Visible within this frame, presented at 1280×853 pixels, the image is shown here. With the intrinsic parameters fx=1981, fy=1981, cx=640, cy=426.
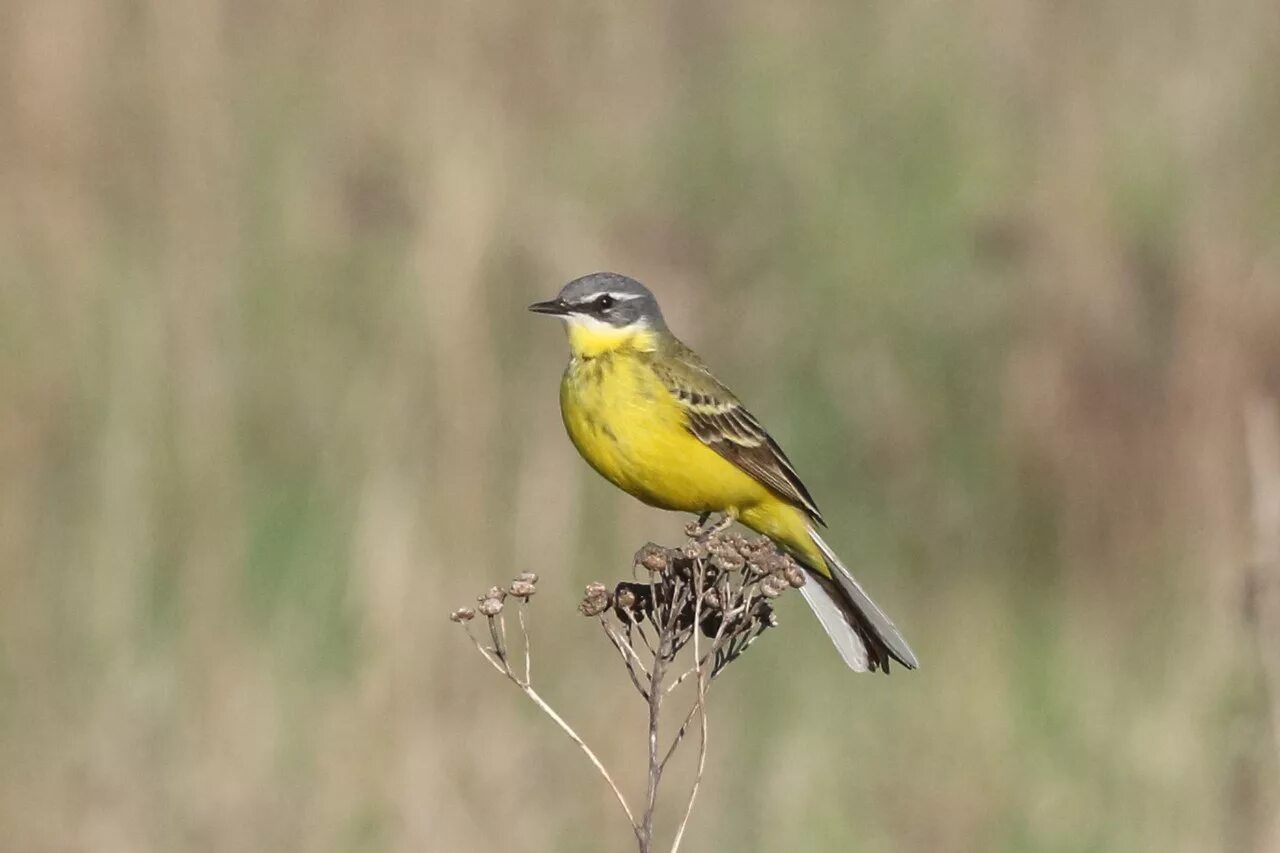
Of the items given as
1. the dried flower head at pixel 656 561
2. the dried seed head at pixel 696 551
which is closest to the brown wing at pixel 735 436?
the dried flower head at pixel 656 561

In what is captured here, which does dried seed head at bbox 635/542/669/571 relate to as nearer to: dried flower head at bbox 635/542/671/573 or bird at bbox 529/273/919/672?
dried flower head at bbox 635/542/671/573

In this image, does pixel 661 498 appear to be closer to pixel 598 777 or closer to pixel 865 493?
pixel 598 777

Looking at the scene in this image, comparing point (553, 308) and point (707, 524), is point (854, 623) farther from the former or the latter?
point (553, 308)

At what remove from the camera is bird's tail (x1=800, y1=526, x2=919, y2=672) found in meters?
5.25

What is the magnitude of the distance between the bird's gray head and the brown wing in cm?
27

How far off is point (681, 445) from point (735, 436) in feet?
0.72

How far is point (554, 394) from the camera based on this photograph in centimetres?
791

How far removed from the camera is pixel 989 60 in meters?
9.59

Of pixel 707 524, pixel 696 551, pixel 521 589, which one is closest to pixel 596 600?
pixel 521 589

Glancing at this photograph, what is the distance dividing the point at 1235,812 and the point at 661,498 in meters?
1.76

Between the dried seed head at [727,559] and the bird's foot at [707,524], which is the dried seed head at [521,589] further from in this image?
the bird's foot at [707,524]

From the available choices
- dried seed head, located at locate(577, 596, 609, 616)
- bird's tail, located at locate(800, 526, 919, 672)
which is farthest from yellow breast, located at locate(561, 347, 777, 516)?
dried seed head, located at locate(577, 596, 609, 616)

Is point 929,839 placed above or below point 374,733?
below

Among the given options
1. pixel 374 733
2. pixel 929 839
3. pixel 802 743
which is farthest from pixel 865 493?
pixel 374 733
